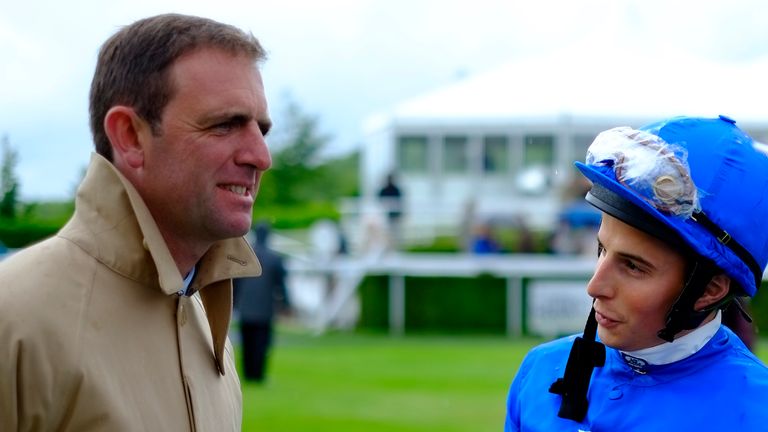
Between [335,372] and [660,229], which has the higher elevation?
[660,229]

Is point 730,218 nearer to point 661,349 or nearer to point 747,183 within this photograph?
point 747,183

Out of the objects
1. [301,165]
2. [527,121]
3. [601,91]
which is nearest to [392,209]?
[527,121]

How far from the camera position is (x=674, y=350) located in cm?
252

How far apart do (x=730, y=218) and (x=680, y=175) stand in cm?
14

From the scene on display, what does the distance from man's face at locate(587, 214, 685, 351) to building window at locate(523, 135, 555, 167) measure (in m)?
26.8

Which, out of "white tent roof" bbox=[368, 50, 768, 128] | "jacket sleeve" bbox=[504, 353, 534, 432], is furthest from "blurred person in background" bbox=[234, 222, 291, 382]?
"white tent roof" bbox=[368, 50, 768, 128]

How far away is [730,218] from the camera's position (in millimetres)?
2469

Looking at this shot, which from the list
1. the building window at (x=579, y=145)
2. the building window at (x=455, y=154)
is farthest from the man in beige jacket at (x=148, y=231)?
the building window at (x=455, y=154)

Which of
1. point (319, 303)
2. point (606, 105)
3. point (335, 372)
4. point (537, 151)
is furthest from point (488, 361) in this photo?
point (537, 151)

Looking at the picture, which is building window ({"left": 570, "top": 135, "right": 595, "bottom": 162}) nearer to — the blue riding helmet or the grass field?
the grass field

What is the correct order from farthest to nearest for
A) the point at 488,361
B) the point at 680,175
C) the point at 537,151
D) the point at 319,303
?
the point at 537,151
the point at 319,303
the point at 488,361
the point at 680,175

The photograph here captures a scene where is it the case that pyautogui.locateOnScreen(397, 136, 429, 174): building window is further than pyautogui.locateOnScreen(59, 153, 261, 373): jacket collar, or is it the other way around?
pyautogui.locateOnScreen(397, 136, 429, 174): building window

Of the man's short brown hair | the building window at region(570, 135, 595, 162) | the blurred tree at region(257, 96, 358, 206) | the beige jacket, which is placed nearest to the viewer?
the beige jacket

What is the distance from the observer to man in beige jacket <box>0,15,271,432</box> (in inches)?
92.7
